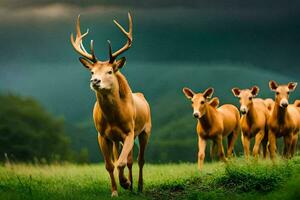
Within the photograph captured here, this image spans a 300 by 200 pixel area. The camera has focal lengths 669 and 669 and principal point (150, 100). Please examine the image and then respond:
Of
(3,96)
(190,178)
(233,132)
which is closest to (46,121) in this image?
(3,96)

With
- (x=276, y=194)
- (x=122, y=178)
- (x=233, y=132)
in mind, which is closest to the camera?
(x=276, y=194)

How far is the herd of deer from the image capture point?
525 inches

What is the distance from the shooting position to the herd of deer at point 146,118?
1334cm

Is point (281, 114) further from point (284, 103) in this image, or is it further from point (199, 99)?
point (199, 99)

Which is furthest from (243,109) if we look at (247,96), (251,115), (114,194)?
(114,194)

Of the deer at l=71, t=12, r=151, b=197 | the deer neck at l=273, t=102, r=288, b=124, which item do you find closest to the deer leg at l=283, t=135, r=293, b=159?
the deer neck at l=273, t=102, r=288, b=124

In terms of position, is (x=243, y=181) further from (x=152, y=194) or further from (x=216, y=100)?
(x=216, y=100)

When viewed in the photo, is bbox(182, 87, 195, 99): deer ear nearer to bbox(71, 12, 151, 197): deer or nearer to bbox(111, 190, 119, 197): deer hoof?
bbox(71, 12, 151, 197): deer

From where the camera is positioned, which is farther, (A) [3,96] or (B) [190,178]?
(A) [3,96]

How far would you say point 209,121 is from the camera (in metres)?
18.3

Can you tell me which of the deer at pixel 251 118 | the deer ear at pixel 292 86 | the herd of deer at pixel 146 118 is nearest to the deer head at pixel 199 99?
the herd of deer at pixel 146 118

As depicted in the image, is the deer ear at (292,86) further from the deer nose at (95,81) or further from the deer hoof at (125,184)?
the deer nose at (95,81)

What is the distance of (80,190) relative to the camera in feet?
46.0

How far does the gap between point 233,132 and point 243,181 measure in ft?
22.2
